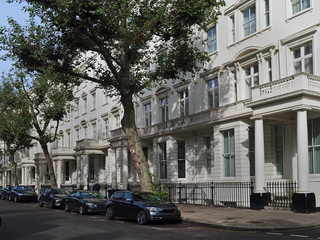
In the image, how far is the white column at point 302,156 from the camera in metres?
18.1

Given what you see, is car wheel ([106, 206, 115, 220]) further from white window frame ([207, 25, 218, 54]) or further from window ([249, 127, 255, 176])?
white window frame ([207, 25, 218, 54])

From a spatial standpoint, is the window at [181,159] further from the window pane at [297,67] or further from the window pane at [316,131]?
the window pane at [316,131]

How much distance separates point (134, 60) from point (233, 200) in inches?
376

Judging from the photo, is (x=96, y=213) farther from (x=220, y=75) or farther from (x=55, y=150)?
(x=55, y=150)

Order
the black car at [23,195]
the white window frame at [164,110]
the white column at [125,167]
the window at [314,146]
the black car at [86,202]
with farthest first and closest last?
the black car at [23,195] < the white column at [125,167] < the white window frame at [164,110] < the black car at [86,202] < the window at [314,146]

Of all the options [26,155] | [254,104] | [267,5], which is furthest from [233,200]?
[26,155]

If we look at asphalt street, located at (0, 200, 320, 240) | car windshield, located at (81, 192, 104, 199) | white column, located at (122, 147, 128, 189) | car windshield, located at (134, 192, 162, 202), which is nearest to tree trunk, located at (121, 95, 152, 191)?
car windshield, located at (134, 192, 162, 202)

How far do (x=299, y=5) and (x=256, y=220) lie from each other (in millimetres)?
11231

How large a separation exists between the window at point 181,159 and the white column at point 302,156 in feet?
40.8

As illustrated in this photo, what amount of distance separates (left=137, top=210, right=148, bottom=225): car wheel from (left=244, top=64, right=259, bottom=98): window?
35.3 ft

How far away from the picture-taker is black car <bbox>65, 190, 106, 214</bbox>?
21.9m

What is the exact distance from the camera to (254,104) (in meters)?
20.5

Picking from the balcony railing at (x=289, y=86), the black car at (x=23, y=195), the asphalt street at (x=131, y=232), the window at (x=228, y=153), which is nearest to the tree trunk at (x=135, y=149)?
the asphalt street at (x=131, y=232)

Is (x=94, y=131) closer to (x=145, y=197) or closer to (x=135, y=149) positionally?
(x=135, y=149)
